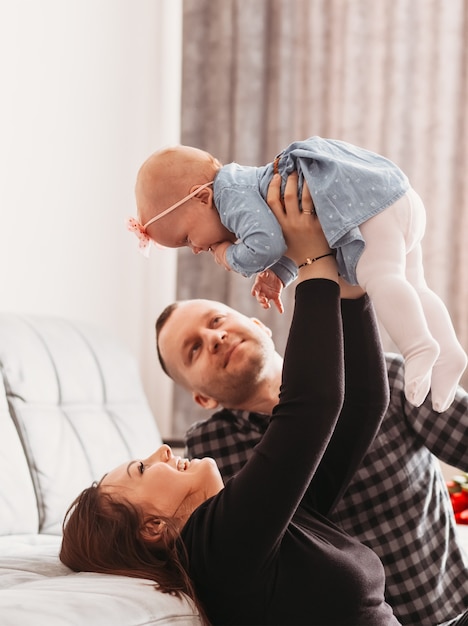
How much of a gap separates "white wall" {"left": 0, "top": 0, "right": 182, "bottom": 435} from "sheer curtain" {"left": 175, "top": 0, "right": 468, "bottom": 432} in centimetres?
19

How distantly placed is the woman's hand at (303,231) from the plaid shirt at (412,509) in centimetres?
67

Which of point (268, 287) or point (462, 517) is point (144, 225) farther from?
point (462, 517)

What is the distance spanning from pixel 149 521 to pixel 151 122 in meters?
2.73

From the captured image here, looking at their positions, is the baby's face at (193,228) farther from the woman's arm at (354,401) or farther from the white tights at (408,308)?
the white tights at (408,308)

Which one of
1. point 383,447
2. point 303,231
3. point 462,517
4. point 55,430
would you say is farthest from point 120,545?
point 462,517

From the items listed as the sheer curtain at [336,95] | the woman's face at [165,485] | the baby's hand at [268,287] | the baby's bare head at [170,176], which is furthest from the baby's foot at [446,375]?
the sheer curtain at [336,95]

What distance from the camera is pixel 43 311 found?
308cm

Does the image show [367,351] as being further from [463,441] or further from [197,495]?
[463,441]

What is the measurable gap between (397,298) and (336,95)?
246cm

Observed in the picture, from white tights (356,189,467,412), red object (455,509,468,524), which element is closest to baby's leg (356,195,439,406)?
white tights (356,189,467,412)

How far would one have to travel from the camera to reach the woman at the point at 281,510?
1145 mm

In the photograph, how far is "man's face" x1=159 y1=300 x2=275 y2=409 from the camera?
1856 millimetres

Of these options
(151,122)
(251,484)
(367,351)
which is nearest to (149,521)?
(251,484)

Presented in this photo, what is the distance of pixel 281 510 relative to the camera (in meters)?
1.14
